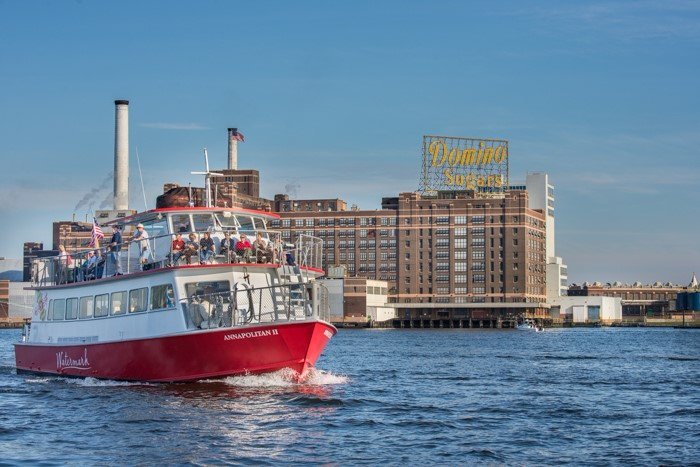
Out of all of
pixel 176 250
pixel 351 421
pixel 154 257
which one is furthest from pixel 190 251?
pixel 351 421

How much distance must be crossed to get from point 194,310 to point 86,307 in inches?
309

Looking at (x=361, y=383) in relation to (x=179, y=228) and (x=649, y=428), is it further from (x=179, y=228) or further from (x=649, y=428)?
(x=649, y=428)

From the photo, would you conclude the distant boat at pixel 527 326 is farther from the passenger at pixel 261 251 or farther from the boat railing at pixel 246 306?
the boat railing at pixel 246 306

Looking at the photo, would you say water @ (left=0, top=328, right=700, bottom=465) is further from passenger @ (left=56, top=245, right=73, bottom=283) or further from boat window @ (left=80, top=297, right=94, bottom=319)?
passenger @ (left=56, top=245, right=73, bottom=283)

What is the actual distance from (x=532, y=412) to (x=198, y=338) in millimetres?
11716

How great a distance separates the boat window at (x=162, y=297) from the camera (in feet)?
122

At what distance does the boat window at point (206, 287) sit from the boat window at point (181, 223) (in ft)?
12.0

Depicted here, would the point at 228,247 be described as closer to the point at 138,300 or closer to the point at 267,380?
the point at 138,300

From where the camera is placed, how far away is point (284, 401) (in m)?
33.6

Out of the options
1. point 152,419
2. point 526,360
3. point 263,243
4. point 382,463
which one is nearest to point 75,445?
point 152,419

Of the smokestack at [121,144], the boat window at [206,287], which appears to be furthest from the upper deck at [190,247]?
the smokestack at [121,144]

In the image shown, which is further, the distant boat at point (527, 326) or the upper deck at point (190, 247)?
the distant boat at point (527, 326)

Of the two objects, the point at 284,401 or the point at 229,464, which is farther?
the point at 284,401

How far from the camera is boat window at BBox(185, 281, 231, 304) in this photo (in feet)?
122
